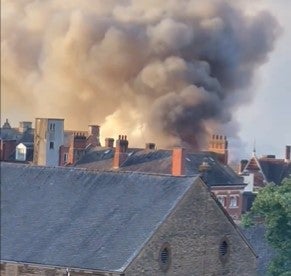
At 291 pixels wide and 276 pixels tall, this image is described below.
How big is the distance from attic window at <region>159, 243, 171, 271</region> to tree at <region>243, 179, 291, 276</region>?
6.69m

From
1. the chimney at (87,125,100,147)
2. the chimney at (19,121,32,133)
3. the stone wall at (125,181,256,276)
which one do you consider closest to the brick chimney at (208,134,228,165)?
the chimney at (87,125,100,147)

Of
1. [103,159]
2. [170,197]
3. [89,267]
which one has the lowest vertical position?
Result: [89,267]

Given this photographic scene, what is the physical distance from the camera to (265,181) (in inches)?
2324

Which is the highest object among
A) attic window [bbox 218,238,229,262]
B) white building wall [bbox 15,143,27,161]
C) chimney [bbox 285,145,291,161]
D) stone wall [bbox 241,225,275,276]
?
chimney [bbox 285,145,291,161]

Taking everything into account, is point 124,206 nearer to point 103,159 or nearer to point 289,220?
point 289,220

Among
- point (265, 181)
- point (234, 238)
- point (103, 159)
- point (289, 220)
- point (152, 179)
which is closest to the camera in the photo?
point (152, 179)

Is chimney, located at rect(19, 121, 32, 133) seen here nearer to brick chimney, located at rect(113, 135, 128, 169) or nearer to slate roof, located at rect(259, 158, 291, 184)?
slate roof, located at rect(259, 158, 291, 184)

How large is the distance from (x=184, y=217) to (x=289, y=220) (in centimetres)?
700

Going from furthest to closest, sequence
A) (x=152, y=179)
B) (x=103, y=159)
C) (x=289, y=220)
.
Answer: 1. (x=103, y=159)
2. (x=289, y=220)
3. (x=152, y=179)

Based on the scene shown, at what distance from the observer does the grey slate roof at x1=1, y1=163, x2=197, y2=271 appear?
2352cm

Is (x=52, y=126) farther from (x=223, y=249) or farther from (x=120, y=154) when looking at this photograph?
(x=223, y=249)

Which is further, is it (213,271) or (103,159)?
(103,159)

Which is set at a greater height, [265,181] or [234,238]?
[265,181]

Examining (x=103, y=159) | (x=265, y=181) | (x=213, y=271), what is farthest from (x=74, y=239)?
(x=265, y=181)
